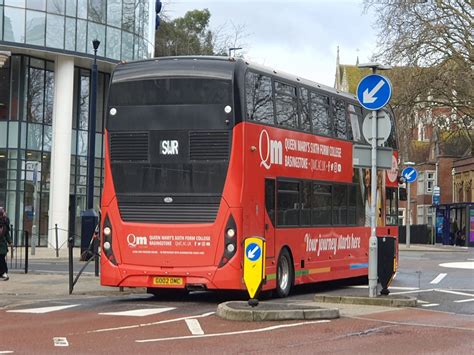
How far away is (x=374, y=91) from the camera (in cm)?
1530

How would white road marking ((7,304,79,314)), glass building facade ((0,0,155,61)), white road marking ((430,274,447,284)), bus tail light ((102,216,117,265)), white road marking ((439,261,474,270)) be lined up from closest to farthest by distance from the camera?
white road marking ((7,304,79,314)), bus tail light ((102,216,117,265)), white road marking ((430,274,447,284)), white road marking ((439,261,474,270)), glass building facade ((0,0,155,61))

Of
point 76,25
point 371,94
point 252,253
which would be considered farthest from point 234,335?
point 76,25

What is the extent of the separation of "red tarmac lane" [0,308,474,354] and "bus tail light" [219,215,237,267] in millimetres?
1499

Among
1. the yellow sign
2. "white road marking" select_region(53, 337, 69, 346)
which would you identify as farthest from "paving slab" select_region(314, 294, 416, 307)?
"white road marking" select_region(53, 337, 69, 346)

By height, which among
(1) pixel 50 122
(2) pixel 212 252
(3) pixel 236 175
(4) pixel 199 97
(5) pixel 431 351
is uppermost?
(1) pixel 50 122

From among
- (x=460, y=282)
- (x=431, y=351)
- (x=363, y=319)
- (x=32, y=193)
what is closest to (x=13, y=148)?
(x=32, y=193)

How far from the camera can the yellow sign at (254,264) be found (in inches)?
515

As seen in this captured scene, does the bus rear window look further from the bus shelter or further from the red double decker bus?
the bus shelter

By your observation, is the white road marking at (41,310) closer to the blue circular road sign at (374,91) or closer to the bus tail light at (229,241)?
the bus tail light at (229,241)

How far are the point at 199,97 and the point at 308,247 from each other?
4463 mm

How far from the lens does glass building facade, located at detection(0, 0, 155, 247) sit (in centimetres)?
3762

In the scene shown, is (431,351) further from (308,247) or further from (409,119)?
(409,119)

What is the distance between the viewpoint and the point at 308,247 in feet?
58.4

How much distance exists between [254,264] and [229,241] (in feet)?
5.58
